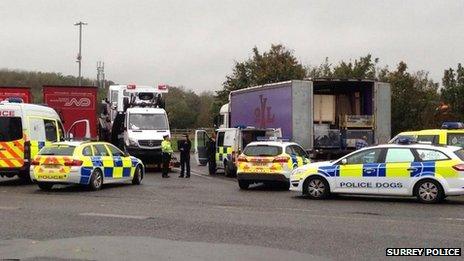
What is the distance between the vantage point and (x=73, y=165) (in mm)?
16719

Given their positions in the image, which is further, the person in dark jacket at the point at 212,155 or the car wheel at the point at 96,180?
the person in dark jacket at the point at 212,155

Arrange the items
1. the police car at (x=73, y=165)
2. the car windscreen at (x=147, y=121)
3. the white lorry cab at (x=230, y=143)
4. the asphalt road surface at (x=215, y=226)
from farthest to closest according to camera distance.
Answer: the car windscreen at (x=147, y=121), the white lorry cab at (x=230, y=143), the police car at (x=73, y=165), the asphalt road surface at (x=215, y=226)

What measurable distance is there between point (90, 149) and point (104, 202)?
3.47m

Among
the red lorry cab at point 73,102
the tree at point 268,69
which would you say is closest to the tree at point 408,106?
the tree at point 268,69

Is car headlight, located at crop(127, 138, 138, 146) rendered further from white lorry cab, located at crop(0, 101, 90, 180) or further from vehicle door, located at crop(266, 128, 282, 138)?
white lorry cab, located at crop(0, 101, 90, 180)

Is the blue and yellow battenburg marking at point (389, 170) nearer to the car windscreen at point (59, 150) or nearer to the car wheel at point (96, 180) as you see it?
the car wheel at point (96, 180)

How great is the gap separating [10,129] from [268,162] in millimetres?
7944

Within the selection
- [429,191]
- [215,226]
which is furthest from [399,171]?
[215,226]

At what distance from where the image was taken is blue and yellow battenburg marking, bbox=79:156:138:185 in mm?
17031

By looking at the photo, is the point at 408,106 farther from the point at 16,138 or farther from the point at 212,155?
the point at 16,138

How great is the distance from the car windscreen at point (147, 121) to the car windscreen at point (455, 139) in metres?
13.4

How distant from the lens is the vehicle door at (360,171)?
14.8 metres

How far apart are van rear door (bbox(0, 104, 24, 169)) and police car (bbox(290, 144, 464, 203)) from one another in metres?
8.66

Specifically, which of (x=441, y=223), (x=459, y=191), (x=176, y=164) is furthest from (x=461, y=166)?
(x=176, y=164)
